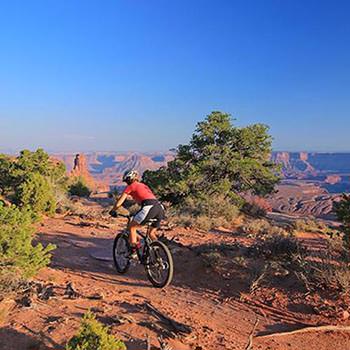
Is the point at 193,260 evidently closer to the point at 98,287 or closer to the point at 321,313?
the point at 98,287

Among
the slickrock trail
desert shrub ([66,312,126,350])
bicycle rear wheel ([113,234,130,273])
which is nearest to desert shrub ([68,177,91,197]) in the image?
the slickrock trail

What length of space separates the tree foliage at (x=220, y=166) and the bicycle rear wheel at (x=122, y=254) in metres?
14.5

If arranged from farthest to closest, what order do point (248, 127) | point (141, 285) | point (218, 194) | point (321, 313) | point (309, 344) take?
point (248, 127)
point (218, 194)
point (141, 285)
point (321, 313)
point (309, 344)

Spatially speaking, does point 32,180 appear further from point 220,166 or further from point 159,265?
point 220,166

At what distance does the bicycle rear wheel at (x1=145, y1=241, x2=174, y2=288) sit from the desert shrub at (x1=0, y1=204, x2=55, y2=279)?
187cm

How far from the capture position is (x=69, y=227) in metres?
12.4

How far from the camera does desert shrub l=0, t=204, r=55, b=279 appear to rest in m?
5.47

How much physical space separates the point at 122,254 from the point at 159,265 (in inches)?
45.6

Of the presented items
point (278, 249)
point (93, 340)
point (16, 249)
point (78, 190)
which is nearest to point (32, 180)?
point (16, 249)

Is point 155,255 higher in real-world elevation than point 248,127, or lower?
lower

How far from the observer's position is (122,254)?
24.5 feet

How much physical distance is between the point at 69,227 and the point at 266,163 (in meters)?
16.6

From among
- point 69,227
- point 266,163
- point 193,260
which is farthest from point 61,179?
point 193,260

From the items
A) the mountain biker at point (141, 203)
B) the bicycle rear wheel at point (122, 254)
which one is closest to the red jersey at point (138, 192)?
the mountain biker at point (141, 203)
